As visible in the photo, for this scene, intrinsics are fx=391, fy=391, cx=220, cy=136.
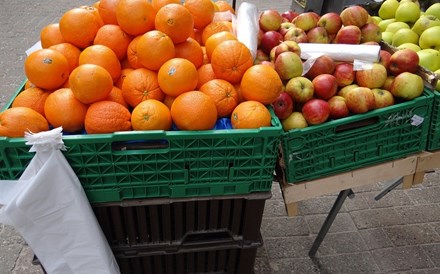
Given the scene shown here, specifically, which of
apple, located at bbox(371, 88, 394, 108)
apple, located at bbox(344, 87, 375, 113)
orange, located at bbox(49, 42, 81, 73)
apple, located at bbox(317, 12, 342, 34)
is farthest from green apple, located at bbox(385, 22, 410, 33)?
orange, located at bbox(49, 42, 81, 73)

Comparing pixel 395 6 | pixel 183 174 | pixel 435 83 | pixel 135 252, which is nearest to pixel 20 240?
pixel 135 252

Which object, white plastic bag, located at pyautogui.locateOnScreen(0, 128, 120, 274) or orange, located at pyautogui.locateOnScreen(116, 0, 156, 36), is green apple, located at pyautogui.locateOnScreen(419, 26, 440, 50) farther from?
white plastic bag, located at pyautogui.locateOnScreen(0, 128, 120, 274)

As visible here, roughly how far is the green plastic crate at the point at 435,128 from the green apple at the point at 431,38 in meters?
0.46

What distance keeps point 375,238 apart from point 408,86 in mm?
1289

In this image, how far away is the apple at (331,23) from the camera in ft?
7.09

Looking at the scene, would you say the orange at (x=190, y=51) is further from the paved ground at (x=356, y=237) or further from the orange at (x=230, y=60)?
the paved ground at (x=356, y=237)

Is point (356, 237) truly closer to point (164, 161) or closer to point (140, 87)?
point (164, 161)

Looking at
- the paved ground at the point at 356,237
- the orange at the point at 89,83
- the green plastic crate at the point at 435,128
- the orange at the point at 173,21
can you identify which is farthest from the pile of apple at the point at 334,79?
the paved ground at the point at 356,237

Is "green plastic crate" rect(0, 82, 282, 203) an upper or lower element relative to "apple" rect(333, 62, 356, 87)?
lower

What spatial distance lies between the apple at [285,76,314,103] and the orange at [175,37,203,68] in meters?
0.43

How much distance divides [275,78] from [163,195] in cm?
66

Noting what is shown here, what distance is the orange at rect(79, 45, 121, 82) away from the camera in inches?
62.4

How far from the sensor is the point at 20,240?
2.58 metres

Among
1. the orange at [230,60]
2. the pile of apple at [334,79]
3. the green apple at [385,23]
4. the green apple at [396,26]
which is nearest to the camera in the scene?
the orange at [230,60]
